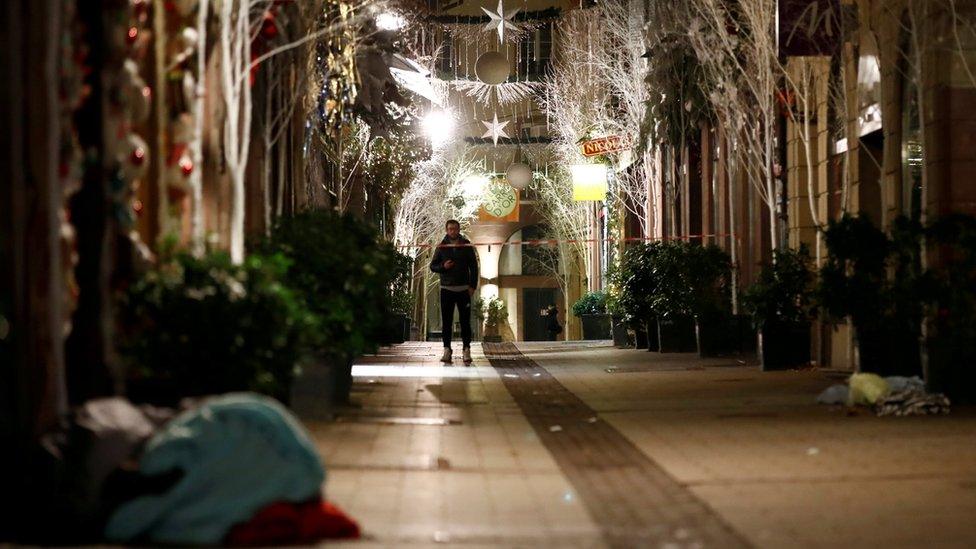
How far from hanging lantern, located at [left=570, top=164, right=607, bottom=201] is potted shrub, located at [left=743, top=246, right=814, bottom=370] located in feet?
74.3

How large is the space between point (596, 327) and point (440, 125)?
1479cm

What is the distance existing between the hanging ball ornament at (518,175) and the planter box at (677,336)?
3374cm

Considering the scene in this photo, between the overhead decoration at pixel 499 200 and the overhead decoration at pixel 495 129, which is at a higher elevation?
the overhead decoration at pixel 495 129

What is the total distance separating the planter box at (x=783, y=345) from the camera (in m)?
20.0

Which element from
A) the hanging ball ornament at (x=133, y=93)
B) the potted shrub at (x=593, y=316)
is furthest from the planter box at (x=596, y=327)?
the hanging ball ornament at (x=133, y=93)

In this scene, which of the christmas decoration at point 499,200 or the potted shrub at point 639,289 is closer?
the potted shrub at point 639,289

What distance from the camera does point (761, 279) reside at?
20000 mm

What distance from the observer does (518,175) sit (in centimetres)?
6041

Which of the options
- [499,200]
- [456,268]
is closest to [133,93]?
[456,268]

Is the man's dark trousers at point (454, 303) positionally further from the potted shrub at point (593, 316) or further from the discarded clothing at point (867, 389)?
the potted shrub at point (593, 316)

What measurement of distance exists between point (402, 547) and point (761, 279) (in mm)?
13664

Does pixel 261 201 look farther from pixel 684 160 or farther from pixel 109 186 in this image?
pixel 684 160

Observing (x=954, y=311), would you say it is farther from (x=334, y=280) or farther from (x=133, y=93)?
(x=133, y=93)

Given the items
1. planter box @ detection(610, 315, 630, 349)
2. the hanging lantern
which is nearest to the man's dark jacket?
planter box @ detection(610, 315, 630, 349)
